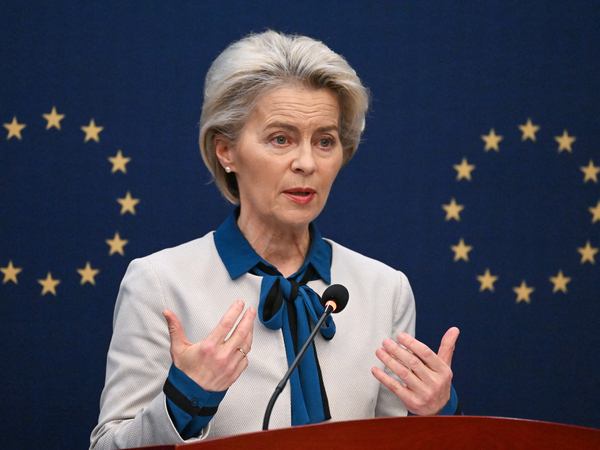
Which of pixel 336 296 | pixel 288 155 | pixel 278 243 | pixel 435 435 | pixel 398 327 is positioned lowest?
pixel 435 435

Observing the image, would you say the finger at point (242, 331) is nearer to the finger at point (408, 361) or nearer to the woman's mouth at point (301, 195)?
the finger at point (408, 361)

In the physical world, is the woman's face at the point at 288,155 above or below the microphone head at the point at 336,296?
above

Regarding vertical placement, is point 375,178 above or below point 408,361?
above

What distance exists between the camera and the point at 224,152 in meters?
1.63

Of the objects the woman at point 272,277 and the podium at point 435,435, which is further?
the woman at point 272,277

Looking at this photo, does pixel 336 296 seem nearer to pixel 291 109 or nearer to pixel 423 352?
pixel 423 352

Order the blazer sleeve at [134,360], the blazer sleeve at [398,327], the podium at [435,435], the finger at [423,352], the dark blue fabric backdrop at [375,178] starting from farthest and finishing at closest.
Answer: the dark blue fabric backdrop at [375,178] < the blazer sleeve at [398,327] < the blazer sleeve at [134,360] < the finger at [423,352] < the podium at [435,435]

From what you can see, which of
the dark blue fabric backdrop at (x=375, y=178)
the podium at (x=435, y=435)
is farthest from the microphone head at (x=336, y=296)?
the dark blue fabric backdrop at (x=375, y=178)

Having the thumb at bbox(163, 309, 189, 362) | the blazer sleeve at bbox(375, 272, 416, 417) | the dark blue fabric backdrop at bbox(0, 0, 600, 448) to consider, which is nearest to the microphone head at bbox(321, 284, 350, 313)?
the thumb at bbox(163, 309, 189, 362)

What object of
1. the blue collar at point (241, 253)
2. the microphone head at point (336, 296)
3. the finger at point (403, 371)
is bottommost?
the finger at point (403, 371)

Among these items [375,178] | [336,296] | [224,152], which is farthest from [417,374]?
[375,178]

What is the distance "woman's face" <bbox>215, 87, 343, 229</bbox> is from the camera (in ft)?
4.89

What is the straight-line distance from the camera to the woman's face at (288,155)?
1.49 meters

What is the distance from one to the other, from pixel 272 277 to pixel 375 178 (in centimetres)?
90
